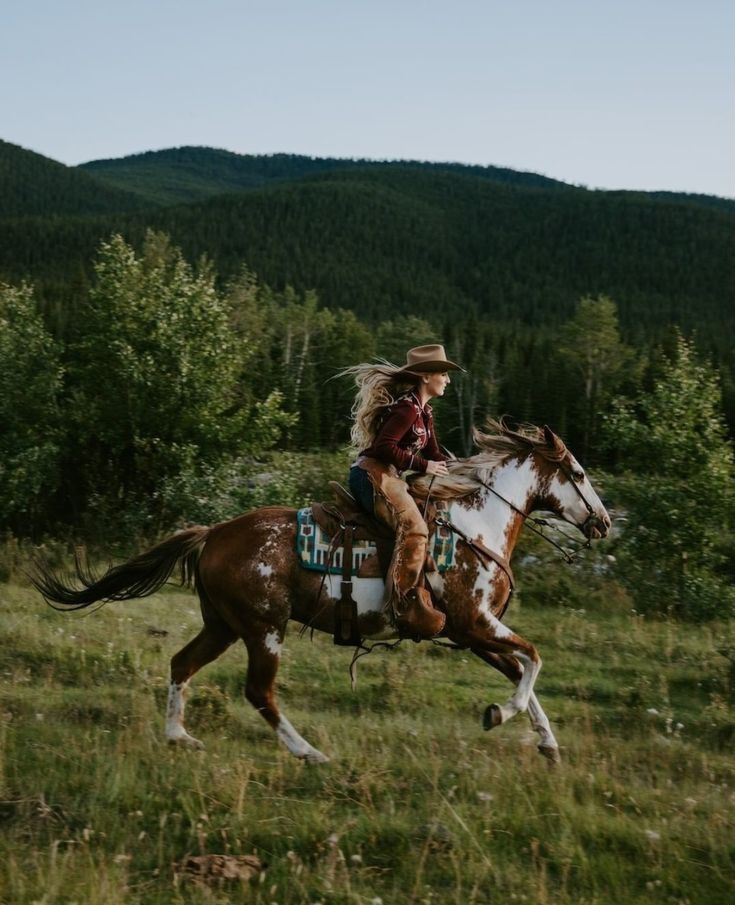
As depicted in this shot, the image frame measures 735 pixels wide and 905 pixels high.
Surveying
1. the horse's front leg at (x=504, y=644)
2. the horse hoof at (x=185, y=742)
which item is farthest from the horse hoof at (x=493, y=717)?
the horse hoof at (x=185, y=742)

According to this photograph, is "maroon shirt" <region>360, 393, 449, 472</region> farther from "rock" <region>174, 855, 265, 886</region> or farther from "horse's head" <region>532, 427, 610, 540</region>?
"rock" <region>174, 855, 265, 886</region>

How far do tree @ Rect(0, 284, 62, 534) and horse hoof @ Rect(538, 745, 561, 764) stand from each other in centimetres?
1921

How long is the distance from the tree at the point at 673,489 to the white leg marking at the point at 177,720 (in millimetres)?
13490

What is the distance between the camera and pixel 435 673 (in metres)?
10.6

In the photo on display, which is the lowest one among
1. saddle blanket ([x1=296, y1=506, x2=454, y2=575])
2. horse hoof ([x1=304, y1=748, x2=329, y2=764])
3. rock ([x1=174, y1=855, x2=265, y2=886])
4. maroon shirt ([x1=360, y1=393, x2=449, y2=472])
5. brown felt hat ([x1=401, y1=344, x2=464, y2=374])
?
horse hoof ([x1=304, y1=748, x2=329, y2=764])

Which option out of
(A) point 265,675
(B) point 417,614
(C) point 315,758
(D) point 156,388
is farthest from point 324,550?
(D) point 156,388

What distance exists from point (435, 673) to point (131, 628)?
13.1 feet

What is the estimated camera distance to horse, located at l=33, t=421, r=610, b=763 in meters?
7.23

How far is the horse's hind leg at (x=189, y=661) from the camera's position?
7324 mm

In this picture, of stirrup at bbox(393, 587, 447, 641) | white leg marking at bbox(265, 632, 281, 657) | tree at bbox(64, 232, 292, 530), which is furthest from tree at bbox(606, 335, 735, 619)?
white leg marking at bbox(265, 632, 281, 657)

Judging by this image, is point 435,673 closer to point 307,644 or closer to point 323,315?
point 307,644

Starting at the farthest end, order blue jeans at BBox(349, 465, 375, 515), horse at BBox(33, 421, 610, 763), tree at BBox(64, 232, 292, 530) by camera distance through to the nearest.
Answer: tree at BBox(64, 232, 292, 530)
blue jeans at BBox(349, 465, 375, 515)
horse at BBox(33, 421, 610, 763)

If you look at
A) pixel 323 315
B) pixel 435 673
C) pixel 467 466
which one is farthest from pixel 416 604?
pixel 323 315

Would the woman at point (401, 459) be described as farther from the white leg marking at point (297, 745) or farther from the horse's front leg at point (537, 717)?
the white leg marking at point (297, 745)
